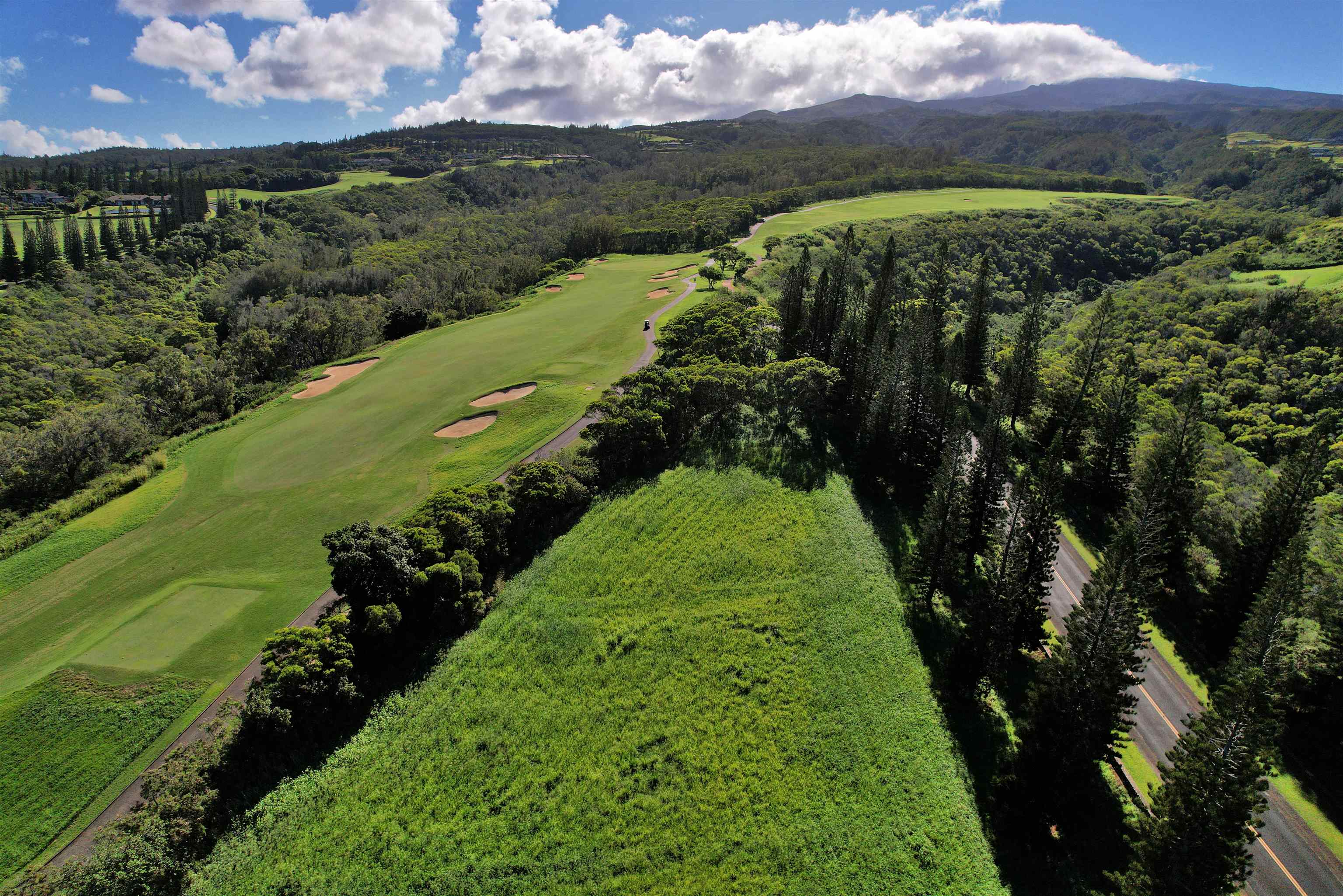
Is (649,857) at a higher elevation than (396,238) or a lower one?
lower

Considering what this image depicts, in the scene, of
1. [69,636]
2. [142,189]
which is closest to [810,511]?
[69,636]

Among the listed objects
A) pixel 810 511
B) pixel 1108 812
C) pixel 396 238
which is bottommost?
pixel 1108 812

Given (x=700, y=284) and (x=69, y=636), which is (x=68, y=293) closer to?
(x=69, y=636)

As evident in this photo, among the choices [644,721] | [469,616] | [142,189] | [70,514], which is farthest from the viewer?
[142,189]

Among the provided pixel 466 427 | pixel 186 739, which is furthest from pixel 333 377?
pixel 186 739

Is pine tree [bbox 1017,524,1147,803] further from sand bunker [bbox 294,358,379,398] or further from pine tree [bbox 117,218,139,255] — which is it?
pine tree [bbox 117,218,139,255]

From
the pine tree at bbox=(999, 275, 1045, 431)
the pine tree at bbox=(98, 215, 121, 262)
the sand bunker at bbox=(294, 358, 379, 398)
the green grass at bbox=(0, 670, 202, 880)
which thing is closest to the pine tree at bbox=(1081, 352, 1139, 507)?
the pine tree at bbox=(999, 275, 1045, 431)

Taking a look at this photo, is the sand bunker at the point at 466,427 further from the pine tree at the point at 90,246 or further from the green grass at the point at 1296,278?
the pine tree at the point at 90,246
